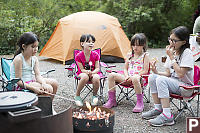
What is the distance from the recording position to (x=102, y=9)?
11.9m

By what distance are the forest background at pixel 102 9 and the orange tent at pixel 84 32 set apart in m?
2.58

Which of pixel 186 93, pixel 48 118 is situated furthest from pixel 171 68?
pixel 48 118

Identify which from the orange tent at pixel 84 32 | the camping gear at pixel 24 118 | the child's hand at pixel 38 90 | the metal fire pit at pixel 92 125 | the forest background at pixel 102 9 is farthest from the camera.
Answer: the forest background at pixel 102 9

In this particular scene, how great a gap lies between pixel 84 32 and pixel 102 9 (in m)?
5.51

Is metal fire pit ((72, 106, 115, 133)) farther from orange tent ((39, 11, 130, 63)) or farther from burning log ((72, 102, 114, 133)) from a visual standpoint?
orange tent ((39, 11, 130, 63))

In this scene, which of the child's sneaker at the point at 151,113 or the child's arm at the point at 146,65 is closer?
the child's sneaker at the point at 151,113

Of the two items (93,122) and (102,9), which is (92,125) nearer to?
(93,122)

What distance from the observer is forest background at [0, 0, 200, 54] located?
352 inches

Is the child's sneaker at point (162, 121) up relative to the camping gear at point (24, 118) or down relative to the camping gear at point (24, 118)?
down

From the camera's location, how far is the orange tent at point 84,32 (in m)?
6.64

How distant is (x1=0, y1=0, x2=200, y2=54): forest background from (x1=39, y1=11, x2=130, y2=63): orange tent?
2582 mm

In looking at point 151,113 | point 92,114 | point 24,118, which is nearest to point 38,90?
point 92,114

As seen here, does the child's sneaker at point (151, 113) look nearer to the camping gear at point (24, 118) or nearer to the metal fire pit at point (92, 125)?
the metal fire pit at point (92, 125)

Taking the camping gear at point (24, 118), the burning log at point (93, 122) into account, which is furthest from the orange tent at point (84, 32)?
the camping gear at point (24, 118)
